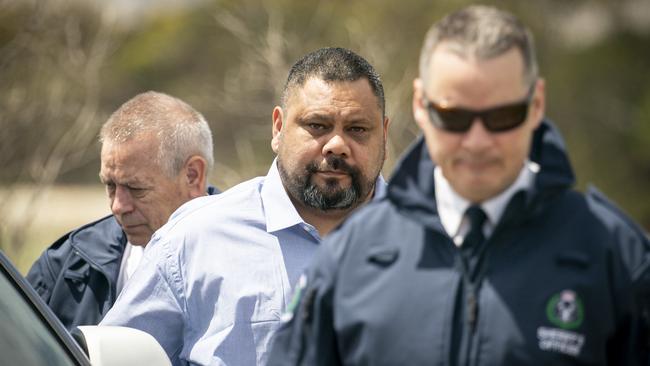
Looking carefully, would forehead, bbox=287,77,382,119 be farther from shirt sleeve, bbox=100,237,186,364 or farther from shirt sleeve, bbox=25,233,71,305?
shirt sleeve, bbox=25,233,71,305

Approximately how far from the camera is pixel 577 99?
71.9 feet

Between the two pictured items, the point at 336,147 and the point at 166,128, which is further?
the point at 166,128

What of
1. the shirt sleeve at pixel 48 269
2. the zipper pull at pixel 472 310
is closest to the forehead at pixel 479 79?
the zipper pull at pixel 472 310

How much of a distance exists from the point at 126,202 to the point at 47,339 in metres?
1.99

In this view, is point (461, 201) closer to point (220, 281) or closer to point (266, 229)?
point (220, 281)

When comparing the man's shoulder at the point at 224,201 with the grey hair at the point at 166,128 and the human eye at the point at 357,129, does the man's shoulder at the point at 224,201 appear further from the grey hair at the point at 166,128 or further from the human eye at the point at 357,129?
the grey hair at the point at 166,128

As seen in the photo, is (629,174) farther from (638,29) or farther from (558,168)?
(558,168)

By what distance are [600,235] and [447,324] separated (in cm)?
35

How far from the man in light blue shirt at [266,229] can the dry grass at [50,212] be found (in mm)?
6306

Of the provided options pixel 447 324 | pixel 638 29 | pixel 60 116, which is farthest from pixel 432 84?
pixel 638 29

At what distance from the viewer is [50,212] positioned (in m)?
14.4

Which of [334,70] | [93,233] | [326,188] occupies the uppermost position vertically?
[334,70]

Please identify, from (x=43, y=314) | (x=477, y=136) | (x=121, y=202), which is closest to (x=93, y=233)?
(x=121, y=202)

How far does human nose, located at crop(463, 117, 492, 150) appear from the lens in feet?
8.50
